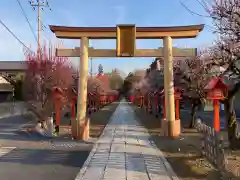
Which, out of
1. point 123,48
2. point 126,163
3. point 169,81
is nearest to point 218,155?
point 126,163

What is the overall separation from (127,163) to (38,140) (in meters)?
6.51

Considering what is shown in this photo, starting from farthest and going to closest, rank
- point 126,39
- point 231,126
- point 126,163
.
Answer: point 126,39, point 231,126, point 126,163

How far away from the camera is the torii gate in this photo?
16969mm

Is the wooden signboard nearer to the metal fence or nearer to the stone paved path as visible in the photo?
the stone paved path

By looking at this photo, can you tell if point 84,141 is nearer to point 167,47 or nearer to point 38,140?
point 38,140

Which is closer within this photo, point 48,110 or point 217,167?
point 217,167

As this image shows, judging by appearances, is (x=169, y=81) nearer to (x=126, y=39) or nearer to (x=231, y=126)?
(x=126, y=39)

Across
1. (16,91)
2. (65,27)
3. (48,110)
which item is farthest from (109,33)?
(16,91)

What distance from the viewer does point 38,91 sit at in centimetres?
2588

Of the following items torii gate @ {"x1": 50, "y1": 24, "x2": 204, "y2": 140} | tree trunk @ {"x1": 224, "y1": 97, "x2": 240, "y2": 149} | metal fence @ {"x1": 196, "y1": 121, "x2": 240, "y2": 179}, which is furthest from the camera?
torii gate @ {"x1": 50, "y1": 24, "x2": 204, "y2": 140}

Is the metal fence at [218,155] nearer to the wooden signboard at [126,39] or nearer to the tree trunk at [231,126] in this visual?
the tree trunk at [231,126]

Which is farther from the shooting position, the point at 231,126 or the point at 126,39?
the point at 126,39

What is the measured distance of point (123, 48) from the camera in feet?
56.5

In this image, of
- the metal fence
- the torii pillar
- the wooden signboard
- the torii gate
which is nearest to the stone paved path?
the metal fence
